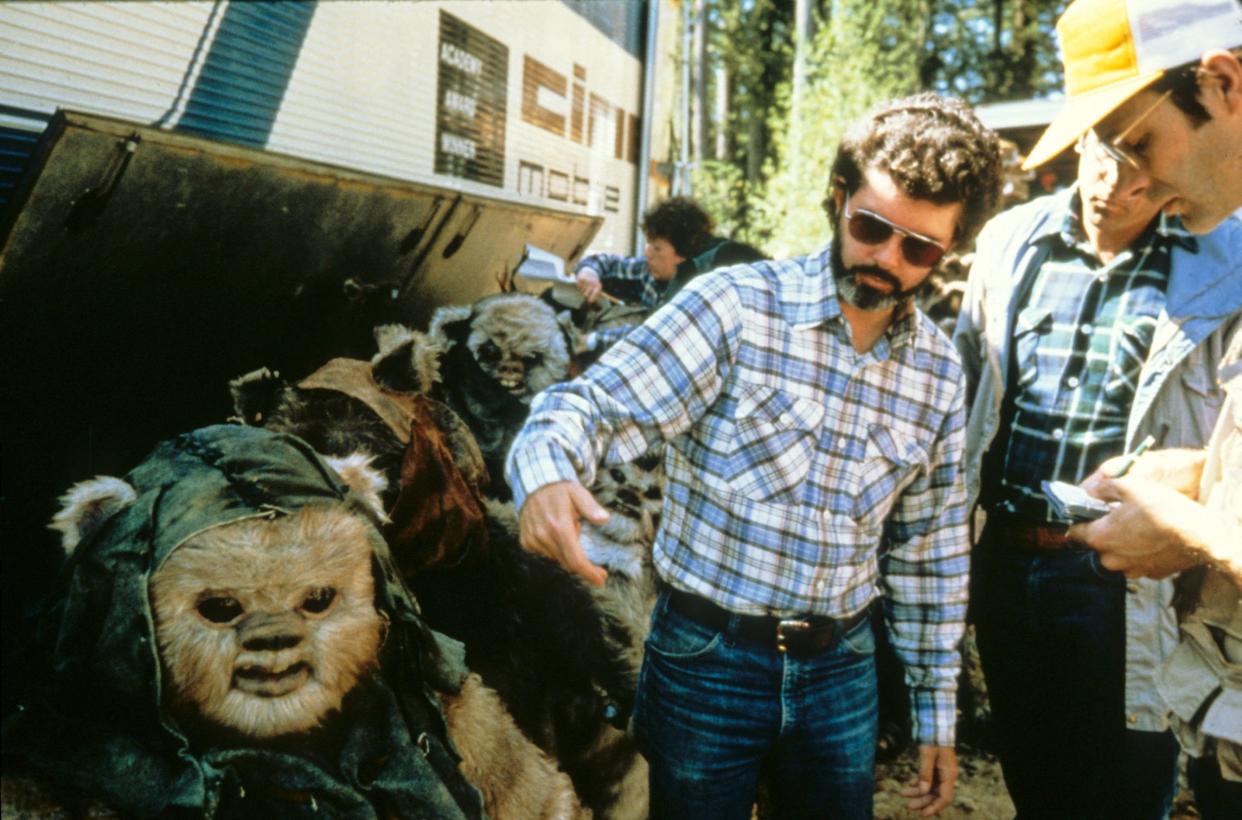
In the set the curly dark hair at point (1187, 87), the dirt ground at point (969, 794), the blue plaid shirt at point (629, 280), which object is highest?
the curly dark hair at point (1187, 87)

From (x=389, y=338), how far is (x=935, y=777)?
207 centimetres

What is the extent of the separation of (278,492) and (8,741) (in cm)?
60

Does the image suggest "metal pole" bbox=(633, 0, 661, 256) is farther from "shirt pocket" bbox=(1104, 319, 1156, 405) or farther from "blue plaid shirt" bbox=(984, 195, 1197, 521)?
"shirt pocket" bbox=(1104, 319, 1156, 405)

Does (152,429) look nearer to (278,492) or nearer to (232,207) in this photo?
(232,207)

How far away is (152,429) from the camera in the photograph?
107 inches

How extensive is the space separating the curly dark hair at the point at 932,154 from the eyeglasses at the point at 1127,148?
1.42 feet

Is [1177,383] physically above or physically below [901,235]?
below

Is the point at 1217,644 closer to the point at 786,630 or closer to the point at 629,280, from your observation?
the point at 786,630

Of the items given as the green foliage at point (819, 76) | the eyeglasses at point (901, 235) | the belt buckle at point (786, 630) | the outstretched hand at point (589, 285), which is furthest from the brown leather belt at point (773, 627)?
the green foliage at point (819, 76)

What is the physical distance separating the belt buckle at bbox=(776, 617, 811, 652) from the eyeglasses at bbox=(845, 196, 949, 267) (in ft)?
2.64

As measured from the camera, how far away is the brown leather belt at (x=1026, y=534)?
2.53 metres

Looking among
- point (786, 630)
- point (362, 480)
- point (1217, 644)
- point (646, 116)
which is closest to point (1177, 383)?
point (1217, 644)

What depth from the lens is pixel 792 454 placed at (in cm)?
194

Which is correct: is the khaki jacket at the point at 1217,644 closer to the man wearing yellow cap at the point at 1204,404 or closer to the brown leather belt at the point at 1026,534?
the man wearing yellow cap at the point at 1204,404
